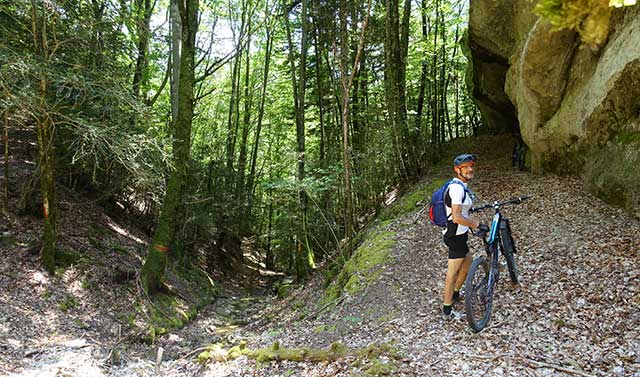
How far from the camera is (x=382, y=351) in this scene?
174 inches

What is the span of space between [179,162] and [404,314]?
20.0ft

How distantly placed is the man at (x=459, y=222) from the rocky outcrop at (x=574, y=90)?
3.88 meters

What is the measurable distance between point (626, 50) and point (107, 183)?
11690mm

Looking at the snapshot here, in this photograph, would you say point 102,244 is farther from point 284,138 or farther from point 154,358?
point 284,138

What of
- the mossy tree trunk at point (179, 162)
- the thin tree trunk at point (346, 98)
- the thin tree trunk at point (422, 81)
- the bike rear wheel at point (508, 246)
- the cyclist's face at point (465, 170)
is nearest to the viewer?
the cyclist's face at point (465, 170)

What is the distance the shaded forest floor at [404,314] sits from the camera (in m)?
4.15

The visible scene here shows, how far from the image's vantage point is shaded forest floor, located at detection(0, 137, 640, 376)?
4.15 meters

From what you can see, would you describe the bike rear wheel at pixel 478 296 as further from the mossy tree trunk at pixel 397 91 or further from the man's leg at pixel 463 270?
the mossy tree trunk at pixel 397 91

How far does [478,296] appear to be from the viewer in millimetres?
4812

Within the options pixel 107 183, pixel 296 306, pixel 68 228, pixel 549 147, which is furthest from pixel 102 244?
pixel 549 147

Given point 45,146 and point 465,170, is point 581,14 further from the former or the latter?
point 45,146

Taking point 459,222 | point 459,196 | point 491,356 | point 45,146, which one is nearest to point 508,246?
Answer: point 459,222

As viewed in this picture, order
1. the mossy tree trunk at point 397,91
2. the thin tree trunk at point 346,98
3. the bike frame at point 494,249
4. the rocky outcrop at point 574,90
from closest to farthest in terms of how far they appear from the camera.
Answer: the bike frame at point 494,249
the rocky outcrop at point 574,90
the thin tree trunk at point 346,98
the mossy tree trunk at point 397,91

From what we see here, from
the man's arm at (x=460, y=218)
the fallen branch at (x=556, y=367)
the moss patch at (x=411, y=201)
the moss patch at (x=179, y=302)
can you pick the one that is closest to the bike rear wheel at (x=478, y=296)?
the man's arm at (x=460, y=218)
